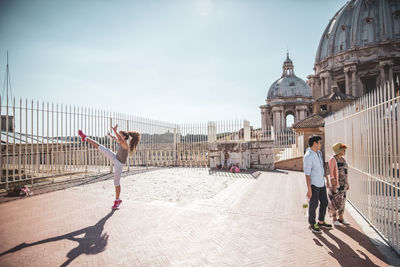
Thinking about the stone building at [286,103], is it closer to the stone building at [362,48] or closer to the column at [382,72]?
the stone building at [362,48]

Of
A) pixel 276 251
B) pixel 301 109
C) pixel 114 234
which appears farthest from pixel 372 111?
pixel 301 109

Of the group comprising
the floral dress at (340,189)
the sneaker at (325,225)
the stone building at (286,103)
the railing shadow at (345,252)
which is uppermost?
the stone building at (286,103)

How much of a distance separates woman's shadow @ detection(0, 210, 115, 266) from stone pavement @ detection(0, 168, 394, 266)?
0.05ft

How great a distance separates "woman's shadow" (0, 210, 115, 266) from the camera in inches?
128

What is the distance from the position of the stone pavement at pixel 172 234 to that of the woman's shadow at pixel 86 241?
0.02 meters

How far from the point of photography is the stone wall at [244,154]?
501 inches

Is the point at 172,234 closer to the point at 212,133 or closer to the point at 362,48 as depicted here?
the point at 212,133

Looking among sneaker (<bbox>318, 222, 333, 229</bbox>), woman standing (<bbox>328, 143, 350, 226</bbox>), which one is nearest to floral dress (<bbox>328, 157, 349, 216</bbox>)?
woman standing (<bbox>328, 143, 350, 226</bbox>)

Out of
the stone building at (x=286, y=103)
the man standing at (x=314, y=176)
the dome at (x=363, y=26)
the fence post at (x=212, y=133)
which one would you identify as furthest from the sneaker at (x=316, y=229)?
the dome at (x=363, y=26)

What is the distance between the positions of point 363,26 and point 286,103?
18435mm

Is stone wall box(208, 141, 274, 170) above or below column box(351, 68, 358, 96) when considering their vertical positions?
below

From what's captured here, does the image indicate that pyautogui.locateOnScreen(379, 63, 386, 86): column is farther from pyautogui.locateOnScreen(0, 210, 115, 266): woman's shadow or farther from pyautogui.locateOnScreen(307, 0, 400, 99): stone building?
pyautogui.locateOnScreen(0, 210, 115, 266): woman's shadow

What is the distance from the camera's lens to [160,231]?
402cm

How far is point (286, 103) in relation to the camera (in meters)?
41.9
